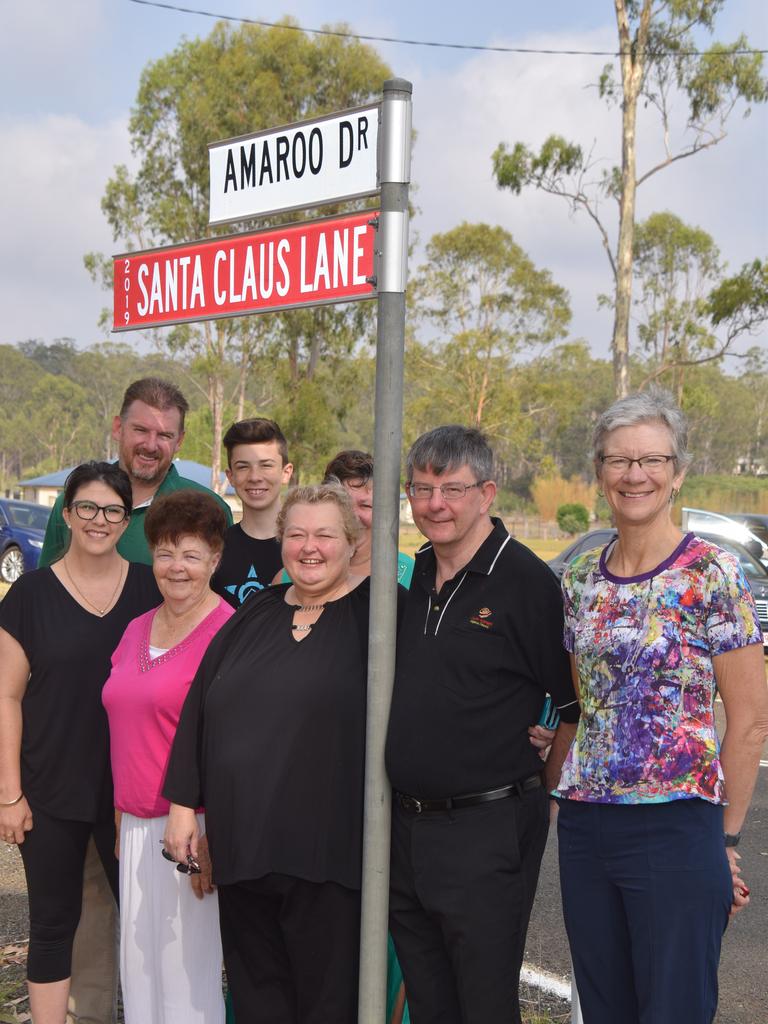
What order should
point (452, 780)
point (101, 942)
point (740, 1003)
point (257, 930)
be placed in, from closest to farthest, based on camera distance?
1. point (452, 780)
2. point (257, 930)
3. point (101, 942)
4. point (740, 1003)

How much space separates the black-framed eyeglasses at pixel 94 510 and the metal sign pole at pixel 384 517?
3.81 ft

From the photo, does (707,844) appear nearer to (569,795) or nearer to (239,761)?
(569,795)

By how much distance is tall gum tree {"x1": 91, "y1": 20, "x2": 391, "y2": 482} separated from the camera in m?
26.2

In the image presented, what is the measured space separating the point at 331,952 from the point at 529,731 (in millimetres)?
792

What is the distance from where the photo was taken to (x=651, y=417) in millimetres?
2572

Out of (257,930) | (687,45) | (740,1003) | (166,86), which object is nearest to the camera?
(257,930)

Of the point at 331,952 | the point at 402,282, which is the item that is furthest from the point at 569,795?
the point at 402,282

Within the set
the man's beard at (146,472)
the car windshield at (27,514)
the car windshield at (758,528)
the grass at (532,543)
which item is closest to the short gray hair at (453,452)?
the man's beard at (146,472)

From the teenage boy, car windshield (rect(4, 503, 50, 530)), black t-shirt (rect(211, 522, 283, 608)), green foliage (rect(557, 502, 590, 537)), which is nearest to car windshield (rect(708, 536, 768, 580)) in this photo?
the teenage boy

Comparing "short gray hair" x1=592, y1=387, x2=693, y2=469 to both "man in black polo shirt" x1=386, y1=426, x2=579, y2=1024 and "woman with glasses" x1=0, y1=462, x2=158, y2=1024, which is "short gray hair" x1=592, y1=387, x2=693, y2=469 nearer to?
"man in black polo shirt" x1=386, y1=426, x2=579, y2=1024

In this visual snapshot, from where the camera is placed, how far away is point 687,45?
18.5 meters

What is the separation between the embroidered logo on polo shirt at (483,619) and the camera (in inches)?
108

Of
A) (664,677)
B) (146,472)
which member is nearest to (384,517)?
(664,677)

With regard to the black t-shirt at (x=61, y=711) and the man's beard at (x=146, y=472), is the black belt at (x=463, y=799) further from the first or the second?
the man's beard at (x=146, y=472)
